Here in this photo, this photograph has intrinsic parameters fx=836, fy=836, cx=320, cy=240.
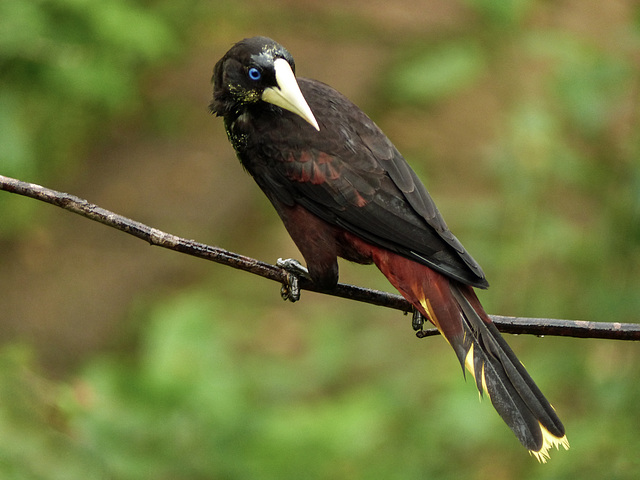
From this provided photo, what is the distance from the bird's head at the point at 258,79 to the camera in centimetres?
276

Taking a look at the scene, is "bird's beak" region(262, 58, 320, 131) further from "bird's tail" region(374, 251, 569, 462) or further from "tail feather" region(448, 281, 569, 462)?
"tail feather" region(448, 281, 569, 462)

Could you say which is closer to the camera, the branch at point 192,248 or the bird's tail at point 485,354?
the branch at point 192,248

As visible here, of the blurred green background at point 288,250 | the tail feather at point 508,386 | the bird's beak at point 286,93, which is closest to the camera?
the tail feather at point 508,386

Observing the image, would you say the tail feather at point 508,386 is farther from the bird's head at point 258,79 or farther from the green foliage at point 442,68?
the green foliage at point 442,68

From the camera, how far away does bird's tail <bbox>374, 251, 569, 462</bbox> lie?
99.0 inches

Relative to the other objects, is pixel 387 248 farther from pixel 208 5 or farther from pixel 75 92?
pixel 208 5

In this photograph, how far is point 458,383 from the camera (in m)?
3.78

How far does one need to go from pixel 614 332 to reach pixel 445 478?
1527mm

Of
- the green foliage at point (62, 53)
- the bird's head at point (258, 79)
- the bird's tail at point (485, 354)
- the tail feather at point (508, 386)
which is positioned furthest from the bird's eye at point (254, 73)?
the green foliage at point (62, 53)

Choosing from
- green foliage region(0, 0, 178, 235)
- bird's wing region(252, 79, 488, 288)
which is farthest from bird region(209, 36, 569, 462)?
green foliage region(0, 0, 178, 235)

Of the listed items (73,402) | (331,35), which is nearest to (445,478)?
(73,402)

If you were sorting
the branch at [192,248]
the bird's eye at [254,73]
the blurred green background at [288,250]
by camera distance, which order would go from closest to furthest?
1. the branch at [192,248]
2. the bird's eye at [254,73]
3. the blurred green background at [288,250]

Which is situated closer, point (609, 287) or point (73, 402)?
point (73, 402)

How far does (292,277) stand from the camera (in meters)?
3.03
